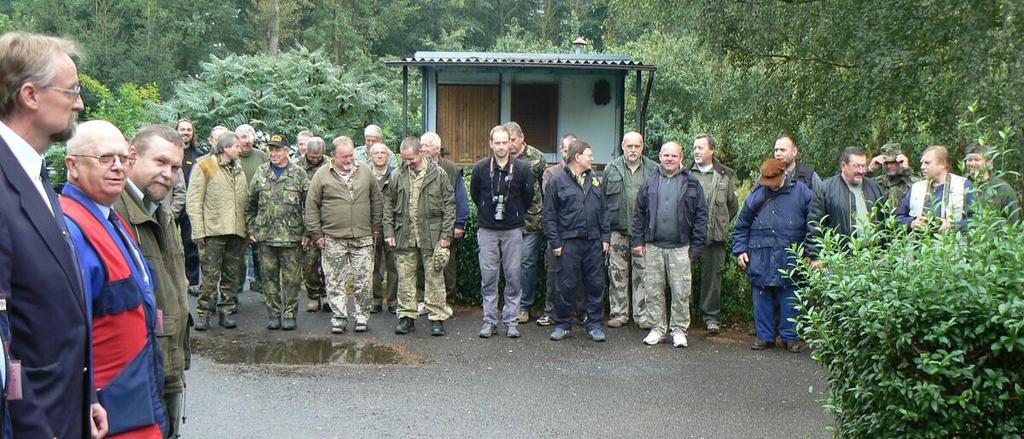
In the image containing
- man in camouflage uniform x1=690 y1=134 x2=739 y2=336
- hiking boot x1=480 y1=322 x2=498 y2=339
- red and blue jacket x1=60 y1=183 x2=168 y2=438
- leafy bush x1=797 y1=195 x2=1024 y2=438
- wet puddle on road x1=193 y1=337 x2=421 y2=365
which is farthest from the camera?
man in camouflage uniform x1=690 y1=134 x2=739 y2=336

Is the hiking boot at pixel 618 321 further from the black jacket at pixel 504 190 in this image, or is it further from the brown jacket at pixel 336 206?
the brown jacket at pixel 336 206

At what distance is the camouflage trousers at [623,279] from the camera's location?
10039 mm

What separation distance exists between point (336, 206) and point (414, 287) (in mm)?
1155

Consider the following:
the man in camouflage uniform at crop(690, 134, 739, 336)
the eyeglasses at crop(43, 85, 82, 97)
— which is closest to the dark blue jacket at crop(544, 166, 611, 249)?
the man in camouflage uniform at crop(690, 134, 739, 336)

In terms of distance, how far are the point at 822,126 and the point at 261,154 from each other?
7.14 metres

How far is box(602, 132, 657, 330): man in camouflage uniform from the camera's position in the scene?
10023 mm

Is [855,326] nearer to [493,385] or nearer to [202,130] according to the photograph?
[493,385]

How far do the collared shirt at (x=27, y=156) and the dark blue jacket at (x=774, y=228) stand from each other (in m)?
7.34

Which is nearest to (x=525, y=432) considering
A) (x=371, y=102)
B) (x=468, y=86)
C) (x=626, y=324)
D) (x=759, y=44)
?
(x=626, y=324)

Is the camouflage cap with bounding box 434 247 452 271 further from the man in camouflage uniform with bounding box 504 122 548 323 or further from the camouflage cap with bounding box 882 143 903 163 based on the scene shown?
the camouflage cap with bounding box 882 143 903 163

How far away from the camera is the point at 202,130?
20.1 meters

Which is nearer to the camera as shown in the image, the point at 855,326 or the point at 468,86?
the point at 855,326

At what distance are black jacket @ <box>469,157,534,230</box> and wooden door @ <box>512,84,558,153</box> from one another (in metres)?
9.40

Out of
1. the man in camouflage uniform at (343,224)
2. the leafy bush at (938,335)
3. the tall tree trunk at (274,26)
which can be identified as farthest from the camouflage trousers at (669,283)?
the tall tree trunk at (274,26)
